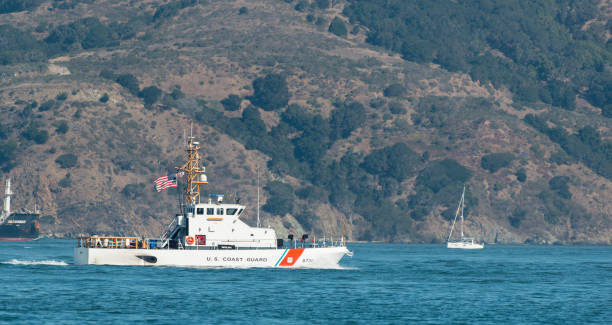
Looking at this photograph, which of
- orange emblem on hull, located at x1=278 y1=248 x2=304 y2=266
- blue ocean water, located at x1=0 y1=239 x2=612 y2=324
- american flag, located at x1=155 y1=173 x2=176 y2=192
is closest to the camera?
Answer: blue ocean water, located at x1=0 y1=239 x2=612 y2=324

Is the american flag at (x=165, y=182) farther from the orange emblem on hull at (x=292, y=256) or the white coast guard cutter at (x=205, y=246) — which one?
the orange emblem on hull at (x=292, y=256)

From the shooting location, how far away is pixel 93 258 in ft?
292

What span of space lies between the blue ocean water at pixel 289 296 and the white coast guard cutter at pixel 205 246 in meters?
1.21

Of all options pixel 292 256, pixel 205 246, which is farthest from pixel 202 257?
pixel 292 256

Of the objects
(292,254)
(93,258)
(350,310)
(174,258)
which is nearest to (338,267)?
(292,254)

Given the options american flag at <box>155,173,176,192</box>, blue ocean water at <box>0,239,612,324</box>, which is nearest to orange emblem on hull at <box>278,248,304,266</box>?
blue ocean water at <box>0,239,612,324</box>

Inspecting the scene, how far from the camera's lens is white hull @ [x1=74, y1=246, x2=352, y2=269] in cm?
8788

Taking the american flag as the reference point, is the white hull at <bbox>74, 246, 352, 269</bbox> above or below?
below

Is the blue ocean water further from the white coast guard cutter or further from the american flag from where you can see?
the american flag

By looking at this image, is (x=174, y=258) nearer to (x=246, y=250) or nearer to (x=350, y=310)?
(x=246, y=250)

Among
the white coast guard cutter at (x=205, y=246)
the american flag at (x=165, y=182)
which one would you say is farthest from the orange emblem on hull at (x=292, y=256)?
the american flag at (x=165, y=182)

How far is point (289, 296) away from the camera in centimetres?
7081

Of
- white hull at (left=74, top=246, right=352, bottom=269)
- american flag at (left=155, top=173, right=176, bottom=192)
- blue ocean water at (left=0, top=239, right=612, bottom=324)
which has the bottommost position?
blue ocean water at (left=0, top=239, right=612, bottom=324)

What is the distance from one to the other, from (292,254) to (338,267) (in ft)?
23.7
